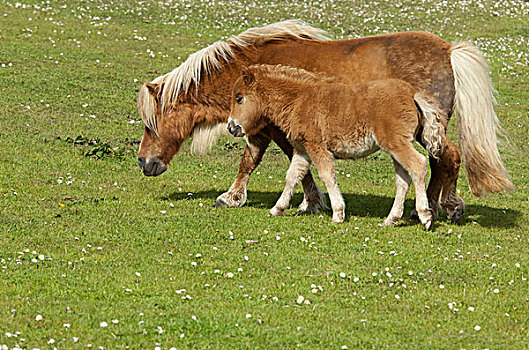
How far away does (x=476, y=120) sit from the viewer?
10.2m

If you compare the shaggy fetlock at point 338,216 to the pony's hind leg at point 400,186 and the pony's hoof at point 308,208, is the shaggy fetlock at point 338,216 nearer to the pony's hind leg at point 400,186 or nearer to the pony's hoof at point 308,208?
the pony's hind leg at point 400,186

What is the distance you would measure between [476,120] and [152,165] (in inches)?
189

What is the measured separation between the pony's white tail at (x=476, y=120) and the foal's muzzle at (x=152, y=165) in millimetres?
4440

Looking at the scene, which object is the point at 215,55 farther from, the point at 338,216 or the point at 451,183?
the point at 451,183

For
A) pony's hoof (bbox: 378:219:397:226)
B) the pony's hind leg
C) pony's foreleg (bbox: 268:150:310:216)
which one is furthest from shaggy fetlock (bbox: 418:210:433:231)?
pony's foreleg (bbox: 268:150:310:216)

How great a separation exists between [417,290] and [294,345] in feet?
6.59

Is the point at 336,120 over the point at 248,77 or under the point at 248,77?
under

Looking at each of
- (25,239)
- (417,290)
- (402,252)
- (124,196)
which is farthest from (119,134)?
(417,290)

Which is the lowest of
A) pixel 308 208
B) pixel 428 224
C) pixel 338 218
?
pixel 308 208

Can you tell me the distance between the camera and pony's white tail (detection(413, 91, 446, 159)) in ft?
31.6

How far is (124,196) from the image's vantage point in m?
11.3

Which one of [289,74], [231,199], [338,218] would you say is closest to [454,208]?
[338,218]

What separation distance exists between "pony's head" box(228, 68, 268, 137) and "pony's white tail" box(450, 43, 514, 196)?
2752mm

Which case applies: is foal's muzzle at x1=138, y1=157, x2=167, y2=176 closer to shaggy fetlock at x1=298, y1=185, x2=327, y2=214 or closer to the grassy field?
the grassy field
